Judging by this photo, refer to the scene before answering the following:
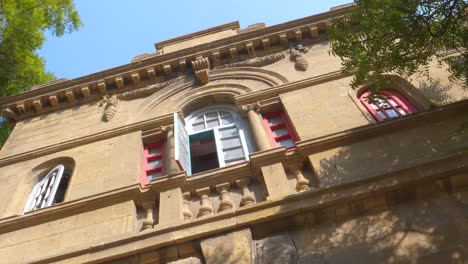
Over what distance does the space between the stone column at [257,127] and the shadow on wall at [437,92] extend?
3109 mm

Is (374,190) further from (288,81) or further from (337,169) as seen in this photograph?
(288,81)

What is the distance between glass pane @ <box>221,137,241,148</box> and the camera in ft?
26.0

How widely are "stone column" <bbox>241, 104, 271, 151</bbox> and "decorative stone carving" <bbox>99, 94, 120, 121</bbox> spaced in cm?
333

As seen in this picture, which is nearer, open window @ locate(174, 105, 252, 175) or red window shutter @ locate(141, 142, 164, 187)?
open window @ locate(174, 105, 252, 175)

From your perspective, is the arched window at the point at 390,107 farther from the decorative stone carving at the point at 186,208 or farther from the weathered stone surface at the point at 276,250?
the decorative stone carving at the point at 186,208

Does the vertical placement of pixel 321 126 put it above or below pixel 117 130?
below

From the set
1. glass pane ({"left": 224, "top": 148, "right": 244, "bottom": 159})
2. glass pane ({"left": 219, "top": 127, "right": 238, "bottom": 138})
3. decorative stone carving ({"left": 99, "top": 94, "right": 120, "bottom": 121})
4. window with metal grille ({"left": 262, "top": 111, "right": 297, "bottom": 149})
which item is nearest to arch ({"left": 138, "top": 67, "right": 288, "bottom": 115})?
decorative stone carving ({"left": 99, "top": 94, "right": 120, "bottom": 121})

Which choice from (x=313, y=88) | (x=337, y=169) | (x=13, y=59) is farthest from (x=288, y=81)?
(x=13, y=59)

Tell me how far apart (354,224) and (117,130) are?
225 inches

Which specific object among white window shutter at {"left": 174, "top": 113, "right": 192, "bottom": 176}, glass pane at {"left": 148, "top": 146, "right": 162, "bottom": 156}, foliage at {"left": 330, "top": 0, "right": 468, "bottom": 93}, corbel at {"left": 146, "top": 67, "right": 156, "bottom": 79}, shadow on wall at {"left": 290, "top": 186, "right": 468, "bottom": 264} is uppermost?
corbel at {"left": 146, "top": 67, "right": 156, "bottom": 79}

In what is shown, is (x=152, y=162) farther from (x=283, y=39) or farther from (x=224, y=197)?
(x=283, y=39)

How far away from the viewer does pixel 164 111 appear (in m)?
9.34

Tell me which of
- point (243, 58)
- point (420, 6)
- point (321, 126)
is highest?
point (243, 58)

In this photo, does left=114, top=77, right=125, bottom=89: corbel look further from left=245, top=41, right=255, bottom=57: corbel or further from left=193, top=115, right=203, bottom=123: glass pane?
left=245, top=41, right=255, bottom=57: corbel
